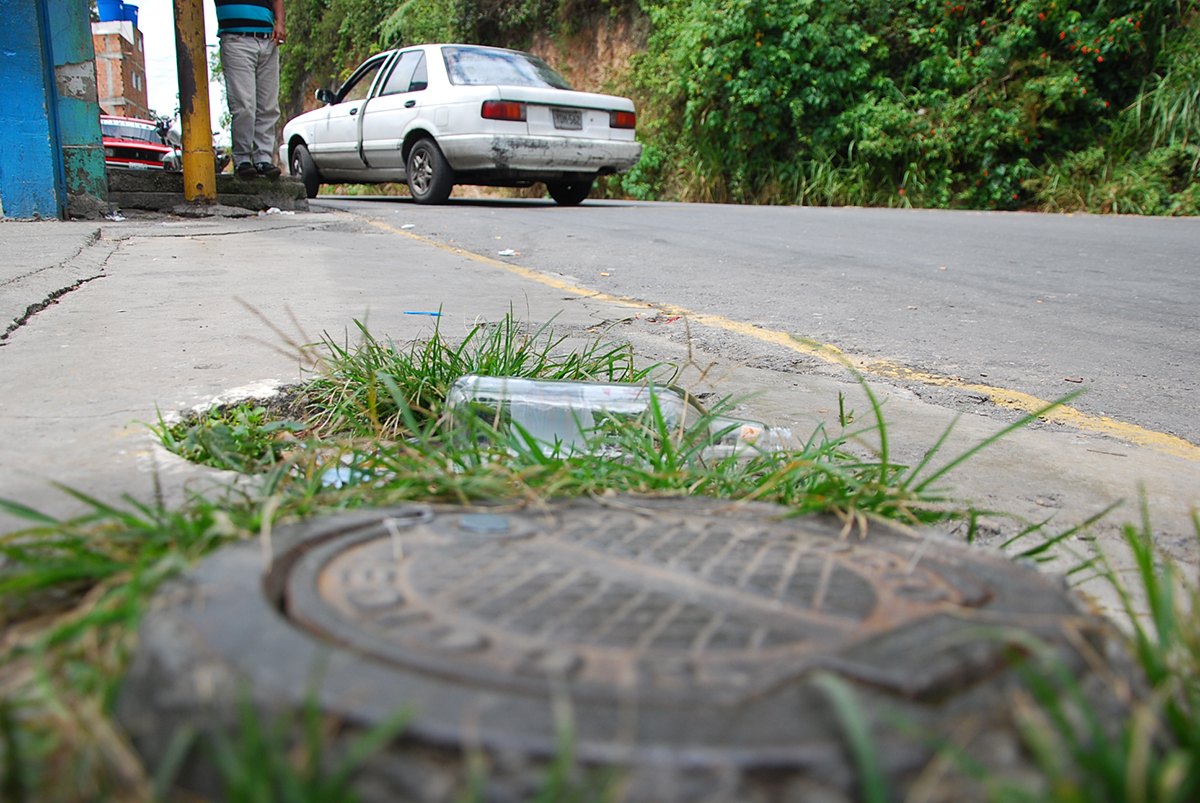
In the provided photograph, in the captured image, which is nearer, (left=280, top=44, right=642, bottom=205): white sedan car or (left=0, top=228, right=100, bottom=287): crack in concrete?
(left=0, top=228, right=100, bottom=287): crack in concrete

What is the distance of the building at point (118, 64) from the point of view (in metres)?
44.1

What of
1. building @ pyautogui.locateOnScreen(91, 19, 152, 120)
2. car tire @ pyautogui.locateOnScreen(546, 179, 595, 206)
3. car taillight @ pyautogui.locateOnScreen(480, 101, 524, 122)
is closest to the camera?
car taillight @ pyautogui.locateOnScreen(480, 101, 524, 122)

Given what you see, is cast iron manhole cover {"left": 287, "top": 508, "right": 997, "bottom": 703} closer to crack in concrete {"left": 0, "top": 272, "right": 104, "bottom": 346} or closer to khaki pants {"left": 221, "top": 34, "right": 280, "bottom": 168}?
crack in concrete {"left": 0, "top": 272, "right": 104, "bottom": 346}

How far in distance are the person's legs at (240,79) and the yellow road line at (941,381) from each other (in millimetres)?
4181

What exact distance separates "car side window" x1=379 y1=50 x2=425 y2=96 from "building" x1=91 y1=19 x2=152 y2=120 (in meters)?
39.4

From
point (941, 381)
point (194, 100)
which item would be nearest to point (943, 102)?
point (194, 100)

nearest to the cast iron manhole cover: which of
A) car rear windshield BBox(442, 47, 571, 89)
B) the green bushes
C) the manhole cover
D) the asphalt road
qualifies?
the manhole cover

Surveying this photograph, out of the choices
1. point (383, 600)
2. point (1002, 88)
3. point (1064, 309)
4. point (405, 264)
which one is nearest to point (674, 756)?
point (383, 600)

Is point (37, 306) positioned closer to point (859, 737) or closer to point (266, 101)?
point (859, 737)

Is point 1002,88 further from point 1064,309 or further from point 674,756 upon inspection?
point 674,756

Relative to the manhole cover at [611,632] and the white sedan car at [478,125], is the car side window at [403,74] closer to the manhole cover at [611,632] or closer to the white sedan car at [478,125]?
the white sedan car at [478,125]

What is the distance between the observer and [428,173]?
977 cm

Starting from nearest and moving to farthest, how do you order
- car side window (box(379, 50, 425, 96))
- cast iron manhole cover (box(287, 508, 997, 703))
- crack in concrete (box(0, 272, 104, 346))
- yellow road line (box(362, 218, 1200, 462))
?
cast iron manhole cover (box(287, 508, 997, 703)) → yellow road line (box(362, 218, 1200, 462)) → crack in concrete (box(0, 272, 104, 346)) → car side window (box(379, 50, 425, 96))

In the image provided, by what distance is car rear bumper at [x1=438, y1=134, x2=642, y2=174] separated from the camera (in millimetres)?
9000
